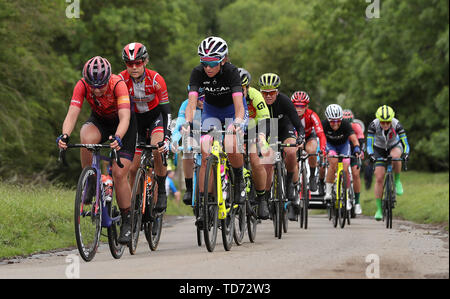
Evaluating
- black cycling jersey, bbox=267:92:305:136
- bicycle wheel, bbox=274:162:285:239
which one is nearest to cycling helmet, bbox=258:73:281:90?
black cycling jersey, bbox=267:92:305:136

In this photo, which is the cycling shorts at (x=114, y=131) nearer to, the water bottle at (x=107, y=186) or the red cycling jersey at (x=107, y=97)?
the red cycling jersey at (x=107, y=97)

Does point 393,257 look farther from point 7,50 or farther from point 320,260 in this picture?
point 7,50

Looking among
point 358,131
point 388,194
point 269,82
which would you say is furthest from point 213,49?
point 358,131

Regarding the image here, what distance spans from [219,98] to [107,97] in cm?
179

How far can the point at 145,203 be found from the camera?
11.8m

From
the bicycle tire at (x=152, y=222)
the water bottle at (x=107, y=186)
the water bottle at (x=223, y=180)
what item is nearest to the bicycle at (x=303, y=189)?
the bicycle tire at (x=152, y=222)

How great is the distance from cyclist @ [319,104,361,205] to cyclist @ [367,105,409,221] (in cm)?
37

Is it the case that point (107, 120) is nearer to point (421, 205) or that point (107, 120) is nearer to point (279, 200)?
point (279, 200)

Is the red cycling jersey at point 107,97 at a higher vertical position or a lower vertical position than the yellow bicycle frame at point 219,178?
higher

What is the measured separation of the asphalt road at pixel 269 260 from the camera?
29.7 feet

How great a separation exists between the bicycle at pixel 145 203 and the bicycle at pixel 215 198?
2.47ft

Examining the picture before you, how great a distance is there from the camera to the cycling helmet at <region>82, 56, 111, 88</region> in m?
10.1

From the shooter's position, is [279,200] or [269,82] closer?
[279,200]

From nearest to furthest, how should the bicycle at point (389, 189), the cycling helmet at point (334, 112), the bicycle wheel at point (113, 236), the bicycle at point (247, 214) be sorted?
1. the bicycle wheel at point (113, 236)
2. the bicycle at point (247, 214)
3. the bicycle at point (389, 189)
4. the cycling helmet at point (334, 112)
